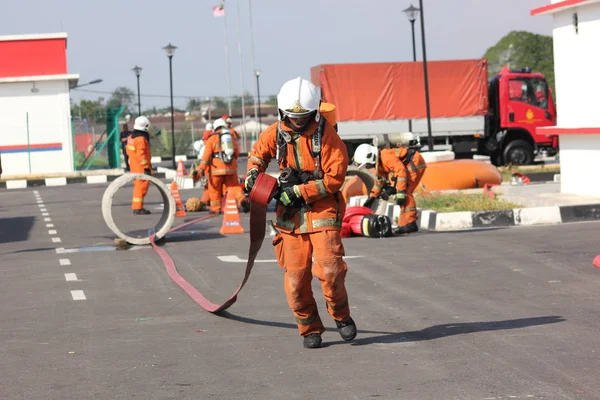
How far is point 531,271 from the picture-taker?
33.1 feet

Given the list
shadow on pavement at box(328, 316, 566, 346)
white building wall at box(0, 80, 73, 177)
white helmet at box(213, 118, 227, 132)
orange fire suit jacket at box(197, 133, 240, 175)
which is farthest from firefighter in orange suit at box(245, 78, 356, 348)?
white building wall at box(0, 80, 73, 177)

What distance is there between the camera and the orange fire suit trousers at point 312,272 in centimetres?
680

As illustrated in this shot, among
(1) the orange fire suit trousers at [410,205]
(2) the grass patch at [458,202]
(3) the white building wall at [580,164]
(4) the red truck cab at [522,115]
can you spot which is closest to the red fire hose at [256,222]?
(1) the orange fire suit trousers at [410,205]

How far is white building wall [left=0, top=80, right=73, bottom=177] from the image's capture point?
127 feet

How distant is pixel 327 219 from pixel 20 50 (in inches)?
1380

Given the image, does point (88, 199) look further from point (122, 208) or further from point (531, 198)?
point (531, 198)

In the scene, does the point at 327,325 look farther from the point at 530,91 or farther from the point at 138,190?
the point at 530,91

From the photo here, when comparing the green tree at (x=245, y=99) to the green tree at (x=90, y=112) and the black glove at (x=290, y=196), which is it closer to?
the green tree at (x=90, y=112)

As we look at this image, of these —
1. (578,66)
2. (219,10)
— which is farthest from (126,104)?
(578,66)

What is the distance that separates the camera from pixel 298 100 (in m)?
6.83

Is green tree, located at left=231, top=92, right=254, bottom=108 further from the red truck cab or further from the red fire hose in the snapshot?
the red fire hose

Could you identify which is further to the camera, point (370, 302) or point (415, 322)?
point (370, 302)

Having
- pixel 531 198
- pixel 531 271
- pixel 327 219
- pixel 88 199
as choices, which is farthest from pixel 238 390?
pixel 88 199

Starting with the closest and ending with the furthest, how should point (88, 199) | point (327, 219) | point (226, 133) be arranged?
point (327, 219) → point (226, 133) → point (88, 199)
